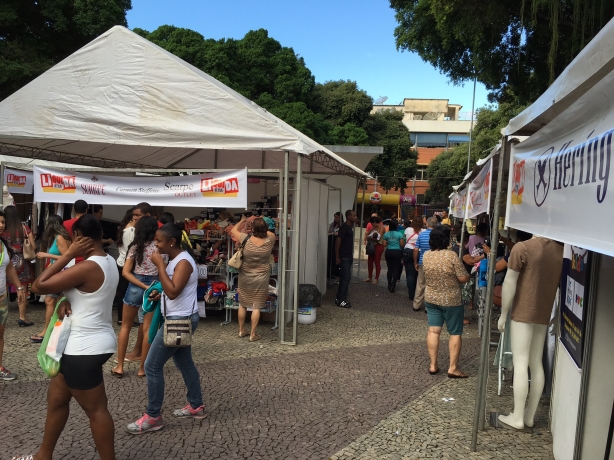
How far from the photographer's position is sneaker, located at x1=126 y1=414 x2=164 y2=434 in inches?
162

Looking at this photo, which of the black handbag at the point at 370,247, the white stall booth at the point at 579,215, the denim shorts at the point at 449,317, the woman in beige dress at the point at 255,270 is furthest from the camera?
the black handbag at the point at 370,247

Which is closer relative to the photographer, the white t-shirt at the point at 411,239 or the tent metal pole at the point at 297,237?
the tent metal pole at the point at 297,237

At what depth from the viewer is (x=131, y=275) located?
5.59 metres

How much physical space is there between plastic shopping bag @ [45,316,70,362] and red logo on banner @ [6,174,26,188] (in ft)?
23.5

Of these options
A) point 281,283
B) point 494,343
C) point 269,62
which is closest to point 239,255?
point 281,283

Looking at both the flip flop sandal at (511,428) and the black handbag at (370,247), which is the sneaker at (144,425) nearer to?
the flip flop sandal at (511,428)

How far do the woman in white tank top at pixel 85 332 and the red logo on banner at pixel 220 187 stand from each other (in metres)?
3.62

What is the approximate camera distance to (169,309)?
13.5 feet

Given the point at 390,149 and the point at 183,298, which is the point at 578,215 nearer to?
the point at 183,298

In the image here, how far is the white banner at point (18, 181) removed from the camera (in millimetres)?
9206

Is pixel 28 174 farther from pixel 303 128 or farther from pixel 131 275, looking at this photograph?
pixel 303 128

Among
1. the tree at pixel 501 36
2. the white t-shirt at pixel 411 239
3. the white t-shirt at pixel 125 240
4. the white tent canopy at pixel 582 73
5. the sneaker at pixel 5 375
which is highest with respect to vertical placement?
the tree at pixel 501 36

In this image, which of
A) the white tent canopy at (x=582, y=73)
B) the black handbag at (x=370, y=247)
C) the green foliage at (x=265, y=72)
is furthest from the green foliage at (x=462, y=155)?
the white tent canopy at (x=582, y=73)

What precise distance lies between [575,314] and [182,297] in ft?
10.1
